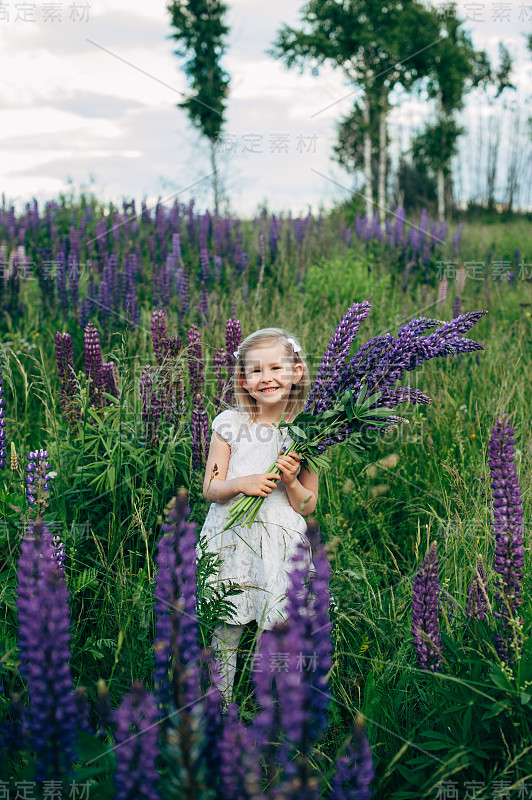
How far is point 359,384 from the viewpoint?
2148 mm

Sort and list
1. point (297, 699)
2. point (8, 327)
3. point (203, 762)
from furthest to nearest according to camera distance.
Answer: point (8, 327)
point (203, 762)
point (297, 699)

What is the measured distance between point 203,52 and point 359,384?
23.2 meters

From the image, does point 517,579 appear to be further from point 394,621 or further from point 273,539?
point 273,539

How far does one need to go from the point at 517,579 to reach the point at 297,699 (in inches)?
38.8

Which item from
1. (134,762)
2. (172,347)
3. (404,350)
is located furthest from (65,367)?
(134,762)

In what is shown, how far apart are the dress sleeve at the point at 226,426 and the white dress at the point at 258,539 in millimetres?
47

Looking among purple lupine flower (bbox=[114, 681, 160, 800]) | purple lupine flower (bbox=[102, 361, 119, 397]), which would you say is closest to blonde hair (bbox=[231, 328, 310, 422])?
purple lupine flower (bbox=[102, 361, 119, 397])

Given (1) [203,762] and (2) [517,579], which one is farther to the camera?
(2) [517,579]

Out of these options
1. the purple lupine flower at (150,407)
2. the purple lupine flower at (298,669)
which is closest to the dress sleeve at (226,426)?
the purple lupine flower at (150,407)

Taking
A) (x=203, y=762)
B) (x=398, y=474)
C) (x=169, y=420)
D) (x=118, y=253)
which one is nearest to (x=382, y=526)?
(x=398, y=474)

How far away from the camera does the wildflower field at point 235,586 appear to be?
1131 millimetres

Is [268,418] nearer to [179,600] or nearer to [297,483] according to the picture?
[297,483]

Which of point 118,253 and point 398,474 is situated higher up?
point 118,253

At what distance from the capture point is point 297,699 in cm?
95
